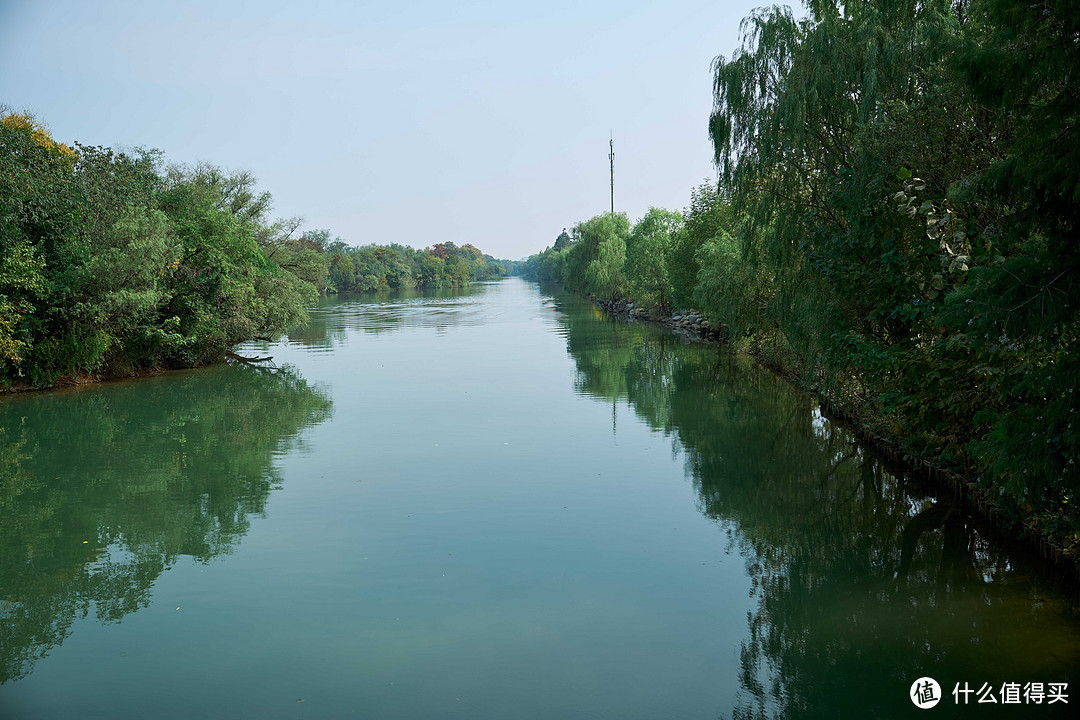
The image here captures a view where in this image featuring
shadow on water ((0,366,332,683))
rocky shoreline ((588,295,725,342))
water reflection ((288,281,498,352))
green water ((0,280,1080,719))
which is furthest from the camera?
water reflection ((288,281,498,352))

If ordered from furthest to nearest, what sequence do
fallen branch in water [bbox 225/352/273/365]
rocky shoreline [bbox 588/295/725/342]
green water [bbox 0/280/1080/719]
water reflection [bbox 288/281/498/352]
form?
water reflection [bbox 288/281/498/352] → rocky shoreline [bbox 588/295/725/342] → fallen branch in water [bbox 225/352/273/365] → green water [bbox 0/280/1080/719]

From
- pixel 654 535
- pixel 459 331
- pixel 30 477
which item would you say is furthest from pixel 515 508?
pixel 459 331

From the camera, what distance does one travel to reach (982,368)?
7.37 meters

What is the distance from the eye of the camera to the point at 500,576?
8.16 meters

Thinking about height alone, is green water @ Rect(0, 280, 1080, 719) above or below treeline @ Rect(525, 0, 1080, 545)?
below

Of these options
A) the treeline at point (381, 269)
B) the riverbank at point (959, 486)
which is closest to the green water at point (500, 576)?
the riverbank at point (959, 486)

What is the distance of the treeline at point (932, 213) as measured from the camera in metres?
5.07

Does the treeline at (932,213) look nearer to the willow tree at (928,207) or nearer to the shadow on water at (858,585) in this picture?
the willow tree at (928,207)

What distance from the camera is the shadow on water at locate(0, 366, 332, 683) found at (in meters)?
7.86

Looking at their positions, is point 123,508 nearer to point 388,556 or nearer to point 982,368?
point 388,556

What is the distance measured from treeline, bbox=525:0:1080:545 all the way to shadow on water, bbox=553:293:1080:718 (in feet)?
2.56

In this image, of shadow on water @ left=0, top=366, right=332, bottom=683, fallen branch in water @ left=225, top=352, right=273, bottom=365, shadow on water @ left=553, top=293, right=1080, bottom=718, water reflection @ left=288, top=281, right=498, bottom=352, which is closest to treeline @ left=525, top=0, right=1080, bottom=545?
shadow on water @ left=553, top=293, right=1080, bottom=718

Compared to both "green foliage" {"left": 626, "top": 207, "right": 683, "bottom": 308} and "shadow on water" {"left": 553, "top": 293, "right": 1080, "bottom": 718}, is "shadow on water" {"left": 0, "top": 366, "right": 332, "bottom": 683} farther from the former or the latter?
"green foliage" {"left": 626, "top": 207, "right": 683, "bottom": 308}

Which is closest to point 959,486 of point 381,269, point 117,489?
point 117,489
